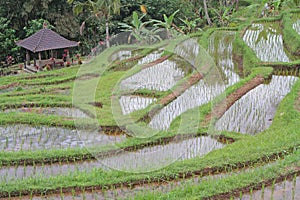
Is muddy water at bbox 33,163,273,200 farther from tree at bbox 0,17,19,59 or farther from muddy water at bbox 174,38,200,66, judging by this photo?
tree at bbox 0,17,19,59

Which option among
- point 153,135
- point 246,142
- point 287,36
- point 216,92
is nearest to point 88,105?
point 153,135

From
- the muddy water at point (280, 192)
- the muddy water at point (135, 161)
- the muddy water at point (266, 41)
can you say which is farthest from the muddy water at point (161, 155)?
the muddy water at point (266, 41)

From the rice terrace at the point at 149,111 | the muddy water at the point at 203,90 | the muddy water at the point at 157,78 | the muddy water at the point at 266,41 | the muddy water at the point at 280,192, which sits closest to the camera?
the muddy water at the point at 280,192

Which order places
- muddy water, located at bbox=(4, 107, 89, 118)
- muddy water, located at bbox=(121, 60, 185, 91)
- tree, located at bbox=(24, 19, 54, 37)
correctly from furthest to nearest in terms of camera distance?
tree, located at bbox=(24, 19, 54, 37) → muddy water, located at bbox=(121, 60, 185, 91) → muddy water, located at bbox=(4, 107, 89, 118)

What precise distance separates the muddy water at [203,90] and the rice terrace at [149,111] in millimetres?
27

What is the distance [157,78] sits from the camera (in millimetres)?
10352

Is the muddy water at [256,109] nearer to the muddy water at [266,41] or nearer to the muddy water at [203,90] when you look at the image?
the muddy water at [203,90]

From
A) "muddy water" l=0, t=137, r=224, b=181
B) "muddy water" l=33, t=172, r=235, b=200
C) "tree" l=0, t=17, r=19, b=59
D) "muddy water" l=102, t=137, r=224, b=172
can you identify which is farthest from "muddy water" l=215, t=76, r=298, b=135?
"tree" l=0, t=17, r=19, b=59

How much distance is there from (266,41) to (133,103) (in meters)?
5.85

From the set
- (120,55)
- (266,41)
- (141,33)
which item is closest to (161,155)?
(120,55)

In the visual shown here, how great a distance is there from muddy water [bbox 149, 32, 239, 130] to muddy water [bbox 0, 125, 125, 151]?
102 cm

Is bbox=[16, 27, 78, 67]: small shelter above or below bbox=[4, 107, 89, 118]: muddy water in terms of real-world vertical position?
above

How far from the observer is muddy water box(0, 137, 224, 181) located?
5.98 metres

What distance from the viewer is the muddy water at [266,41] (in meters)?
11.5
